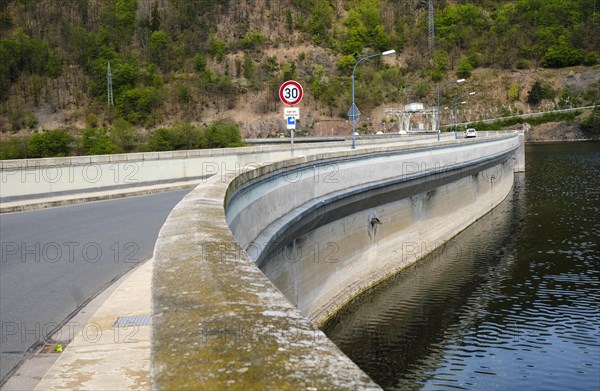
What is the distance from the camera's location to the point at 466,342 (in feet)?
52.9

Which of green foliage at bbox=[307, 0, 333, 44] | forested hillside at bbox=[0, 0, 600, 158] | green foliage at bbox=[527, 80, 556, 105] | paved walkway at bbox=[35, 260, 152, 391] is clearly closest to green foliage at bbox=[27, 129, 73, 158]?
paved walkway at bbox=[35, 260, 152, 391]

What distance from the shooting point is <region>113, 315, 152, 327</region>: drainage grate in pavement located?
7.35 m

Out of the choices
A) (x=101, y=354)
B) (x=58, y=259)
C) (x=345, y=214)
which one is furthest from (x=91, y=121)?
(x=101, y=354)

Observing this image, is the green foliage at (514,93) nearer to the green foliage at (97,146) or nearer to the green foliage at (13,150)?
the green foliage at (97,146)

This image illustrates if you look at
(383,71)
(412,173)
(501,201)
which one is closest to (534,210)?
(501,201)

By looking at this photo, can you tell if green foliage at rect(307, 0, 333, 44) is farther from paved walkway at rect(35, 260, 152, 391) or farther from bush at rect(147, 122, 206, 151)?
paved walkway at rect(35, 260, 152, 391)

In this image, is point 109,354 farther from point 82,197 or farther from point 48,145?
point 48,145

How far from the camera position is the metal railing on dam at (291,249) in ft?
9.30

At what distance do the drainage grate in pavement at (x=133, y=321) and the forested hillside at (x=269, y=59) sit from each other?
88.2m

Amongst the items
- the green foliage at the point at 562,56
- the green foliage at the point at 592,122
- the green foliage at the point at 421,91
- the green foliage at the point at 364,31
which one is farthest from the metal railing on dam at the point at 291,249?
the green foliage at the point at 364,31

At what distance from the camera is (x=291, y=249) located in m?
14.4

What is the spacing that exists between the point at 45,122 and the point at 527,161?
7036cm

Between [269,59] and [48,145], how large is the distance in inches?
3984

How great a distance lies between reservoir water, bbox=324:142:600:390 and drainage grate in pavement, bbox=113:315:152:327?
742cm
